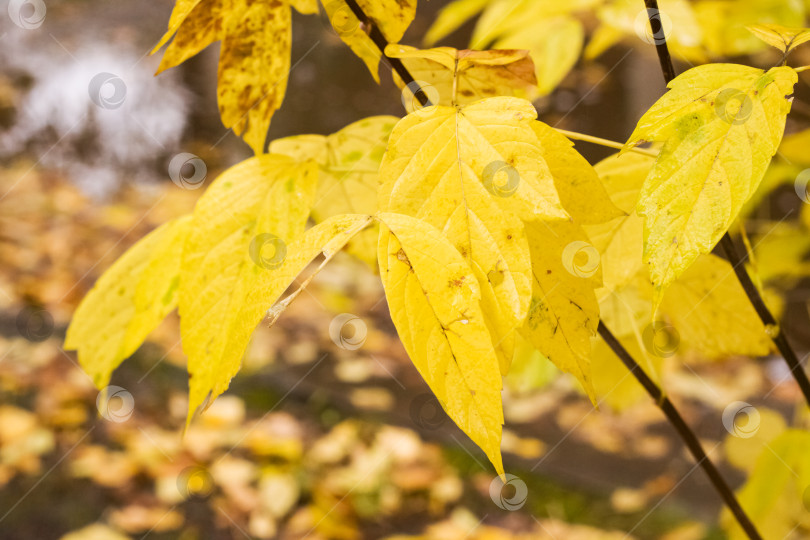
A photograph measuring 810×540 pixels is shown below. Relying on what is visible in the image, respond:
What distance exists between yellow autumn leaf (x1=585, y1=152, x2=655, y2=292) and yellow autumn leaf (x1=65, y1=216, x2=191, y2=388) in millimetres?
378

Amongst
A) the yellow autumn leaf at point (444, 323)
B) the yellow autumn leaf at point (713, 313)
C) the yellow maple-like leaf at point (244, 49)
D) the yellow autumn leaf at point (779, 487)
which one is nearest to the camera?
the yellow autumn leaf at point (444, 323)

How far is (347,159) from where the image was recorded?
0.54 m

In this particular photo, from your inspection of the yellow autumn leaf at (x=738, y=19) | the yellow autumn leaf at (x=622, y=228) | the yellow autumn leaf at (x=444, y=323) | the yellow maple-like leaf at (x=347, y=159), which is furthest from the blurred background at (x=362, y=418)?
the yellow autumn leaf at (x=444, y=323)

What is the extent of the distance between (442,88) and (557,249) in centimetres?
21

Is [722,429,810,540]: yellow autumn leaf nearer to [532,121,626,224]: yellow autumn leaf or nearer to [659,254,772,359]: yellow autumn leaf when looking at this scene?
[659,254,772,359]: yellow autumn leaf

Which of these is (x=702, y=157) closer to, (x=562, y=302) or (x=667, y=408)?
(x=562, y=302)

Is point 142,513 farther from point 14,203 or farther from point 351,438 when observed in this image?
point 14,203

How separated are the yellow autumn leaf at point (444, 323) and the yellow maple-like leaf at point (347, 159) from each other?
0.19 metres

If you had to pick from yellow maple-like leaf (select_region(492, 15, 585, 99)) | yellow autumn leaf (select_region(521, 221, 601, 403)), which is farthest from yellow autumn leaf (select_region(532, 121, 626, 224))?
yellow maple-like leaf (select_region(492, 15, 585, 99))

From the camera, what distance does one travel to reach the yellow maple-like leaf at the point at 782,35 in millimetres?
388

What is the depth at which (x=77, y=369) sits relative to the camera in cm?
229

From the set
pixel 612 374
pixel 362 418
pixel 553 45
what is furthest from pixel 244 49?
pixel 362 418

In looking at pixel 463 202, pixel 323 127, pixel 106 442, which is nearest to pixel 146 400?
pixel 106 442

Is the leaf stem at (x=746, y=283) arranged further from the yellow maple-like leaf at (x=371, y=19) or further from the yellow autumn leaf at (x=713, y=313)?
the yellow maple-like leaf at (x=371, y=19)
